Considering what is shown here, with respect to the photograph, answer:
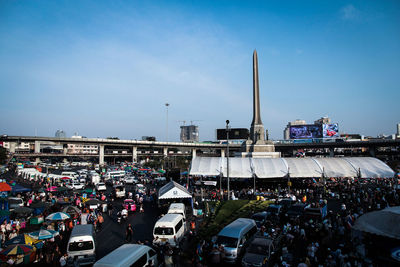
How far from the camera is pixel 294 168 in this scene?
1219 inches

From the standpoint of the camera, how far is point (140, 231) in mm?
16500

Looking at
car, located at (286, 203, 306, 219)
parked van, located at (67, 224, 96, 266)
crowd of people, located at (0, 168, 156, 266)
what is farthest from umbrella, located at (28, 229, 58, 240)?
car, located at (286, 203, 306, 219)

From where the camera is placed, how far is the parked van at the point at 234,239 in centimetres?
1115

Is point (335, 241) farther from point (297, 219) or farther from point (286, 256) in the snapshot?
point (286, 256)

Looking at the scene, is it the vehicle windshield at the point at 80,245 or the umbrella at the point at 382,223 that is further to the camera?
the vehicle windshield at the point at 80,245

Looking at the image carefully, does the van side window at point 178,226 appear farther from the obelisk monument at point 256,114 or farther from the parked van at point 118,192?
the obelisk monument at point 256,114

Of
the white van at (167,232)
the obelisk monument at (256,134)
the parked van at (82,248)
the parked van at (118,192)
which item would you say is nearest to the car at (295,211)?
the white van at (167,232)

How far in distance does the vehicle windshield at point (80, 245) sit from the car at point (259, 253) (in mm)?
6602

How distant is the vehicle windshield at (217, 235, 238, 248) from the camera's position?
11405mm

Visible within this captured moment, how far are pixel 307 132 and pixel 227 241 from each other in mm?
76003

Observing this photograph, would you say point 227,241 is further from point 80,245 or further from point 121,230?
point 121,230

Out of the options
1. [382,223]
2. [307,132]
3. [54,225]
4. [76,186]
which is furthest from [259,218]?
[307,132]

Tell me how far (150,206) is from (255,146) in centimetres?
2918

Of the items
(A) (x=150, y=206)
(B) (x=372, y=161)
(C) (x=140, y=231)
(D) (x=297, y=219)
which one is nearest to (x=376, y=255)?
(D) (x=297, y=219)
